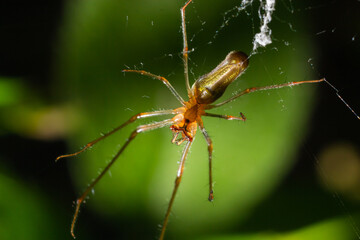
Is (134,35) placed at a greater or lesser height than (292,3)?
greater

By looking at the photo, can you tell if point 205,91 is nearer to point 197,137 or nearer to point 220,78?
point 220,78

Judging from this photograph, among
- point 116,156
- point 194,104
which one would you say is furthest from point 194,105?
point 116,156

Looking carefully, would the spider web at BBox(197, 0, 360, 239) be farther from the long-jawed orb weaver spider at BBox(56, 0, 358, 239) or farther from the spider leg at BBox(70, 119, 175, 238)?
the spider leg at BBox(70, 119, 175, 238)

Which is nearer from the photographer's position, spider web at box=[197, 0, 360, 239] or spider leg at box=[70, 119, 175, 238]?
spider leg at box=[70, 119, 175, 238]

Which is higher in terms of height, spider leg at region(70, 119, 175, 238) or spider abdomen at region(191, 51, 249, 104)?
spider abdomen at region(191, 51, 249, 104)

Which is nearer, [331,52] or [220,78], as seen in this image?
[220,78]

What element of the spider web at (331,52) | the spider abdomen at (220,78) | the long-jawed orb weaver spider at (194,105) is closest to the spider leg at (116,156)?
the long-jawed orb weaver spider at (194,105)

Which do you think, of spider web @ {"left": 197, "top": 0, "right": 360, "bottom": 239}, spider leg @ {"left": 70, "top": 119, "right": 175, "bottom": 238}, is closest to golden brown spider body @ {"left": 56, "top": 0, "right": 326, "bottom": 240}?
spider leg @ {"left": 70, "top": 119, "right": 175, "bottom": 238}

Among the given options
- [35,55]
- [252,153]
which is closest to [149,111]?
[252,153]

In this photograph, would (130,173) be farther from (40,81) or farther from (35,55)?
(35,55)
